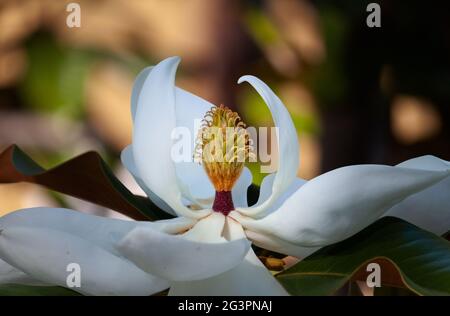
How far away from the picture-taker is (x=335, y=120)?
5.07 feet

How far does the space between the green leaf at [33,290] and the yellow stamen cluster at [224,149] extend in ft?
0.43

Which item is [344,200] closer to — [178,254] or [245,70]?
[178,254]

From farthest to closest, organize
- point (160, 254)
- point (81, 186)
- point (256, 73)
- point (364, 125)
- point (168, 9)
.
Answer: point (168, 9) < point (256, 73) < point (364, 125) < point (81, 186) < point (160, 254)

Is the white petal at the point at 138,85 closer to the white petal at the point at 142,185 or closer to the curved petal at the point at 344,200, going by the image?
the white petal at the point at 142,185

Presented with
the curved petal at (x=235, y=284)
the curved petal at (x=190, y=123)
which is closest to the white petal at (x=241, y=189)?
the curved petal at (x=190, y=123)

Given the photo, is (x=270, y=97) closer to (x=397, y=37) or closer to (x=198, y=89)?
(x=397, y=37)

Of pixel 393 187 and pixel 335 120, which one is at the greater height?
pixel 335 120

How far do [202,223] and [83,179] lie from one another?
104mm

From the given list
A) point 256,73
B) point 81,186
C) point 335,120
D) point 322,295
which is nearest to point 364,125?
point 335,120

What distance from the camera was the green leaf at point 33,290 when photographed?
53 centimetres

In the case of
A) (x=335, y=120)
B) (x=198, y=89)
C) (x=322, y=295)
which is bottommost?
(x=322, y=295)

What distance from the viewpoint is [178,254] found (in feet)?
1.54

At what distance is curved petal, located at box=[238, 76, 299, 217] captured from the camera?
0.55 metres

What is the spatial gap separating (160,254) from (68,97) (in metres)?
1.18
